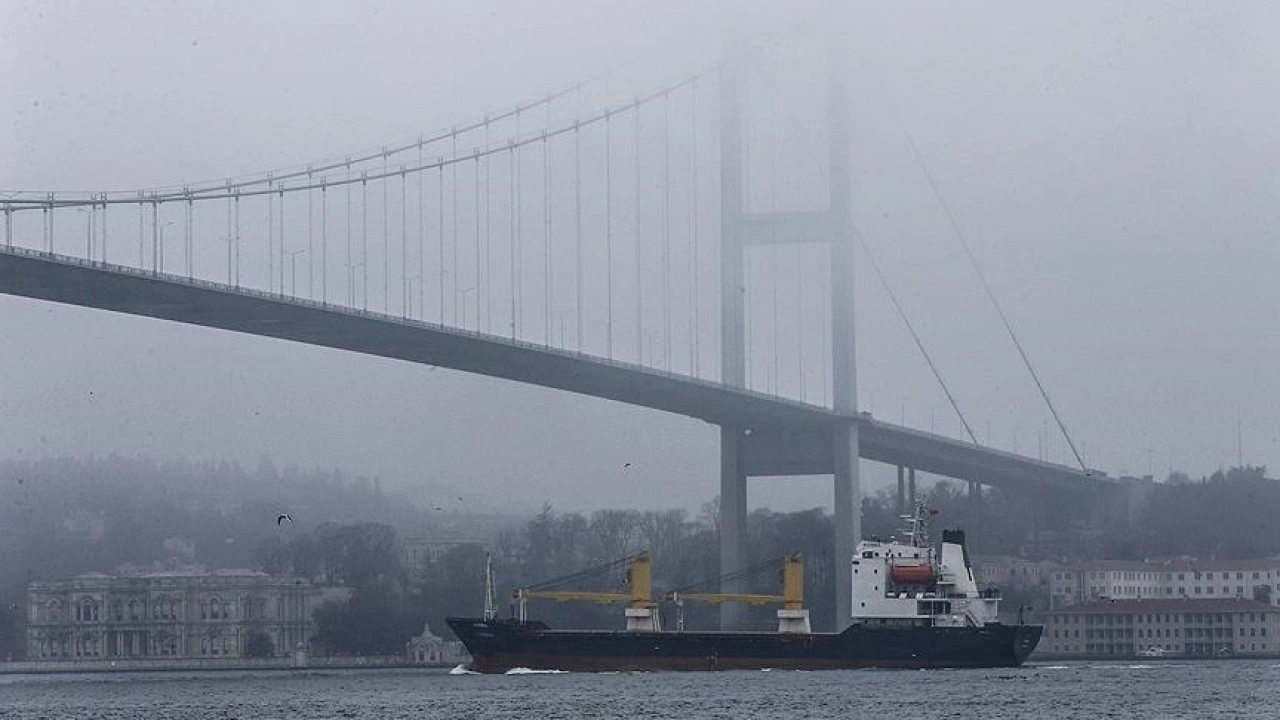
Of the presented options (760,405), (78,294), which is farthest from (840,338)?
(78,294)

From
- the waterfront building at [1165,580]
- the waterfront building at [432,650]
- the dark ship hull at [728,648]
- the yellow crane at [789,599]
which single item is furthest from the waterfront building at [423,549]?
the dark ship hull at [728,648]

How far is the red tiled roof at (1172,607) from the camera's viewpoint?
7750 cm

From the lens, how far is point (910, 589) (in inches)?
2250

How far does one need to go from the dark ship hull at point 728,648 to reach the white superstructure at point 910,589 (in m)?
0.54

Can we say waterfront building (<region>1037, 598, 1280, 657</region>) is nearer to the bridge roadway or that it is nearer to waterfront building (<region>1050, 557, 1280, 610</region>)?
waterfront building (<region>1050, 557, 1280, 610</region>)

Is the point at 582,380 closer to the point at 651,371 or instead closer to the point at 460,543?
the point at 651,371

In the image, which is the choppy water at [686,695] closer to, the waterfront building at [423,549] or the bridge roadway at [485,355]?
the bridge roadway at [485,355]

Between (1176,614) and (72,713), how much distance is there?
3965 centimetres

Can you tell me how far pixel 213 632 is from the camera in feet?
245

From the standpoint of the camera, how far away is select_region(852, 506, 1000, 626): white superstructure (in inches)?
2242

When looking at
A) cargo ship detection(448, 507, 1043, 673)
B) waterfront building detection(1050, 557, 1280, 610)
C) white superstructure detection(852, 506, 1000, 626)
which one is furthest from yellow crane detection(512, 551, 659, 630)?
waterfront building detection(1050, 557, 1280, 610)

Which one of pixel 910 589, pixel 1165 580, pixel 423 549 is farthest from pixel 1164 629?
pixel 910 589

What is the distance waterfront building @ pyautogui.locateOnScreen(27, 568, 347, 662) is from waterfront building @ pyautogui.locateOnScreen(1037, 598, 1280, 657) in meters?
17.2

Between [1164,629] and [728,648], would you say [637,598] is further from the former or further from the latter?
[1164,629]
